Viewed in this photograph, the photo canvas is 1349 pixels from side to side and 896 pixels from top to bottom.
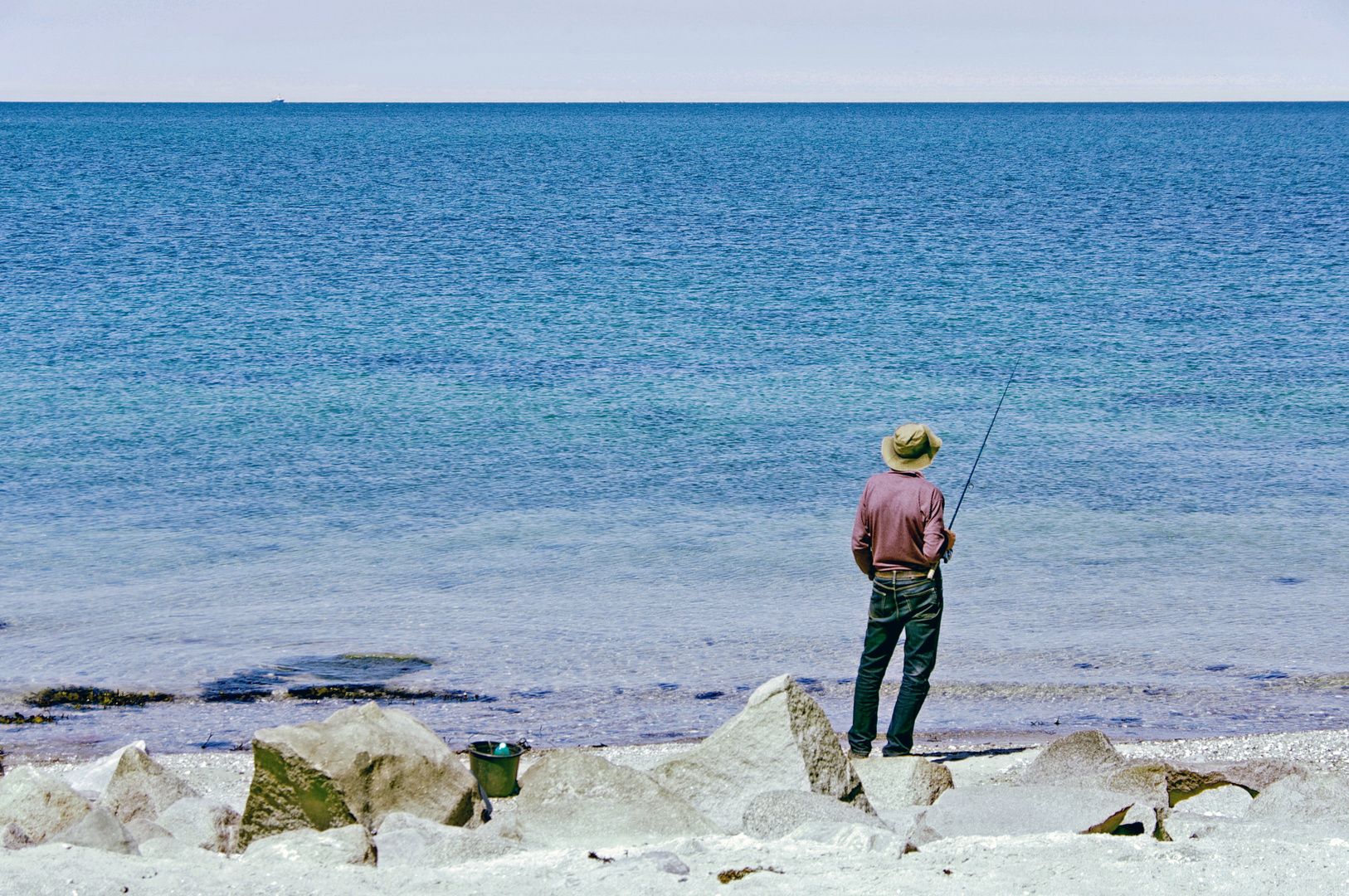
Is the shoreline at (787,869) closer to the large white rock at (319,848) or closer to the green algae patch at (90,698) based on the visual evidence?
the large white rock at (319,848)

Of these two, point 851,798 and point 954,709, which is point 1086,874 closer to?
point 851,798

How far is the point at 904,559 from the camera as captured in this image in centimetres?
561

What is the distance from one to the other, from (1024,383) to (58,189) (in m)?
46.6

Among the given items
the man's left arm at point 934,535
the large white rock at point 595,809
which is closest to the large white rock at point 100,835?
the large white rock at point 595,809

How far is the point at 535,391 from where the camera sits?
1883 centimetres

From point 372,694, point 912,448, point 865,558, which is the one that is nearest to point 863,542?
point 865,558

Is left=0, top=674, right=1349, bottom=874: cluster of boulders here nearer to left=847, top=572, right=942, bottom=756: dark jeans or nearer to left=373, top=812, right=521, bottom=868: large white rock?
left=373, top=812, right=521, bottom=868: large white rock

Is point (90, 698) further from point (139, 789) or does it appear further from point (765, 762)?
point (765, 762)

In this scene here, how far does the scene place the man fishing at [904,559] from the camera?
5562 mm

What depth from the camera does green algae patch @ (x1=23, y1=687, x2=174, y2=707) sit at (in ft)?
24.5

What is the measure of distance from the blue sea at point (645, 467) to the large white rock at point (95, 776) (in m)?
1.00

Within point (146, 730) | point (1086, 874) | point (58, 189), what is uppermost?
point (58, 189)

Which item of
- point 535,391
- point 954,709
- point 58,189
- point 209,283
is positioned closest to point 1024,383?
point 535,391

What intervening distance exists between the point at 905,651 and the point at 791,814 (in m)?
1.38
